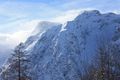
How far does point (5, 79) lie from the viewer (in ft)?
169

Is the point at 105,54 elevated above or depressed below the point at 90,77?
above

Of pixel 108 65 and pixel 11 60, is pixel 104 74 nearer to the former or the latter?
pixel 108 65

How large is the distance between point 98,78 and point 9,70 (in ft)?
36.4

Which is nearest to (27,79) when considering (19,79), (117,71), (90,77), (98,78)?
(19,79)

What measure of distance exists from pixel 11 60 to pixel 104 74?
36.4 feet

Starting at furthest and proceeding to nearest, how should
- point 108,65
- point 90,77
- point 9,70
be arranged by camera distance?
1. point 90,77
2. point 108,65
3. point 9,70

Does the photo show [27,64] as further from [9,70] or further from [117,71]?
[117,71]

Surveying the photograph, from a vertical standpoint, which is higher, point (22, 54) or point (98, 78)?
point (22, 54)

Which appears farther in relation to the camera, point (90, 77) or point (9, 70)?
point (90, 77)

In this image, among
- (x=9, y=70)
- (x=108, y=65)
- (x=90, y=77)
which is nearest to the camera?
(x=9, y=70)

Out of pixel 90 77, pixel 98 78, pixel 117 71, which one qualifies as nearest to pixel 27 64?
pixel 98 78

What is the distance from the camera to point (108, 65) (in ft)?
180

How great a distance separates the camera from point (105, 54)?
5588cm

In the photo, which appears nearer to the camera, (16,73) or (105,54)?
(16,73)
